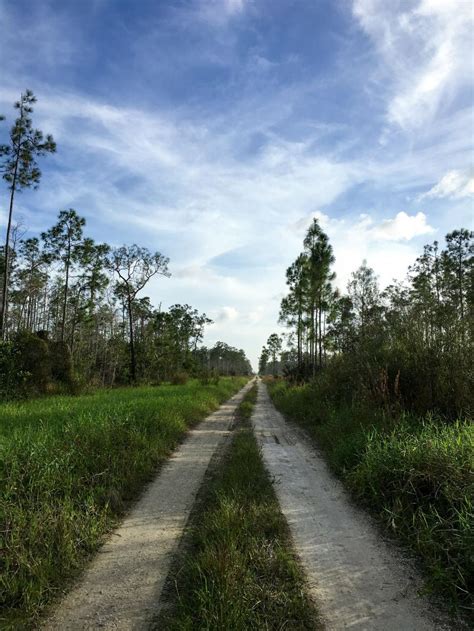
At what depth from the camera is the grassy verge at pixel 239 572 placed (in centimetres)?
268

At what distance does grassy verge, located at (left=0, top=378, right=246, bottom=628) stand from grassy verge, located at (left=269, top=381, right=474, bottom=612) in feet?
10.5

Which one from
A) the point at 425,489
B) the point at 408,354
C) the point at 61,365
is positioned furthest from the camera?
the point at 61,365

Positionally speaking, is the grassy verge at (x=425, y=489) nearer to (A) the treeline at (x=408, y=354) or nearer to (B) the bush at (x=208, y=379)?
(A) the treeline at (x=408, y=354)

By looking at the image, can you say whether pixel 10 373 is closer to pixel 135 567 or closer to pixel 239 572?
pixel 135 567

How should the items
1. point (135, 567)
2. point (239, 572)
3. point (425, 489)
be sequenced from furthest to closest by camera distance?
point (425, 489)
point (135, 567)
point (239, 572)

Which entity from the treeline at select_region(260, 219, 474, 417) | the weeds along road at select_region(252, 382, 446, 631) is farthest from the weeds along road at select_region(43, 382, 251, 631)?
the treeline at select_region(260, 219, 474, 417)

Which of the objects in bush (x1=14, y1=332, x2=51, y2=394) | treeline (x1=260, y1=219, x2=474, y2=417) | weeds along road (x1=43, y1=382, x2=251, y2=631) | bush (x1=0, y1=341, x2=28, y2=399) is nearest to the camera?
weeds along road (x1=43, y1=382, x2=251, y2=631)

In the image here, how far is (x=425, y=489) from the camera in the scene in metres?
4.68

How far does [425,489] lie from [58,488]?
4.51 metres

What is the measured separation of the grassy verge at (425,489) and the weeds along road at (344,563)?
10.4 inches

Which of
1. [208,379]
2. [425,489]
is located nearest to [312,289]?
[208,379]

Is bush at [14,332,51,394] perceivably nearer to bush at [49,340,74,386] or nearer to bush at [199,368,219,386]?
bush at [49,340,74,386]

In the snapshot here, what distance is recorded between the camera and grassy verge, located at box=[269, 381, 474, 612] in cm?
331

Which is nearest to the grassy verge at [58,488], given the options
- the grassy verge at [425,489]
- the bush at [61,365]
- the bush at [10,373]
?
the grassy verge at [425,489]
